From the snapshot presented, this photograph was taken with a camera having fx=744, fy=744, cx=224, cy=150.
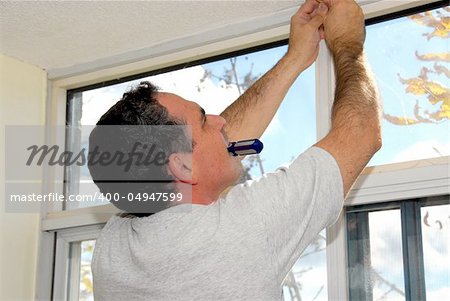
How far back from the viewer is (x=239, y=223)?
146 centimetres

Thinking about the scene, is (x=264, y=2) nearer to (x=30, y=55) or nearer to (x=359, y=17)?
(x=359, y=17)

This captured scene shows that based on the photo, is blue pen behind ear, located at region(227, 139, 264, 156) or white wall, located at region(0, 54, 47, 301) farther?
white wall, located at region(0, 54, 47, 301)

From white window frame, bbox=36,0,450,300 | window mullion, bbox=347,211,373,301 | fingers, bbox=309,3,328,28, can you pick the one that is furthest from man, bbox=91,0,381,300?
window mullion, bbox=347,211,373,301

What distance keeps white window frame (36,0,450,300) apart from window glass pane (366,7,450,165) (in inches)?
2.3

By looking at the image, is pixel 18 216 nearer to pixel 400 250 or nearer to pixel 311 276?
pixel 311 276

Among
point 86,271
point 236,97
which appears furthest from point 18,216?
point 236,97

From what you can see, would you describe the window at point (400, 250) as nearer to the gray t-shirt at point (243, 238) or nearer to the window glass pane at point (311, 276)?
the window glass pane at point (311, 276)

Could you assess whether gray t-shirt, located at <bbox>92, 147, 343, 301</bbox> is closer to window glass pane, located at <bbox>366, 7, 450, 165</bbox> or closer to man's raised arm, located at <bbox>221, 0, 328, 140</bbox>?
man's raised arm, located at <bbox>221, 0, 328, 140</bbox>

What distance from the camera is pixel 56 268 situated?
→ 8.70 feet

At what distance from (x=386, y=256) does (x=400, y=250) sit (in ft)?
0.14

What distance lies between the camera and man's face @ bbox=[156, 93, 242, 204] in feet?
5.42

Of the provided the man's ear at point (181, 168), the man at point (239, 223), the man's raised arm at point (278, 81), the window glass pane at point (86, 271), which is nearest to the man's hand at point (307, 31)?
the man's raised arm at point (278, 81)

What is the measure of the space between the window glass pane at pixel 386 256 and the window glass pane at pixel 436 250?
7 centimetres

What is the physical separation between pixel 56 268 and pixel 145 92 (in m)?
1.20
